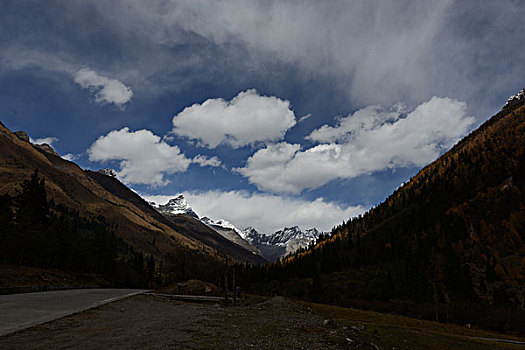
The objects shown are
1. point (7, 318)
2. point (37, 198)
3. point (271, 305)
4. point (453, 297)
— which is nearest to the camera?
point (7, 318)

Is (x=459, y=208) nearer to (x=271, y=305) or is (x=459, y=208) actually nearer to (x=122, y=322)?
(x=271, y=305)

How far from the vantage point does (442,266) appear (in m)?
130

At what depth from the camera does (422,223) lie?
18500 cm

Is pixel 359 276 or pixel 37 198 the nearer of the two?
pixel 37 198

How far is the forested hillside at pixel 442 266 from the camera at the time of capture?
101062 mm

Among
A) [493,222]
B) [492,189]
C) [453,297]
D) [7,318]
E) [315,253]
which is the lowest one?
[453,297]

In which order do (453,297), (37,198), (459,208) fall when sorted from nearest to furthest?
(37,198) < (453,297) < (459,208)

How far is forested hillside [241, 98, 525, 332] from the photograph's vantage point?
101062 mm

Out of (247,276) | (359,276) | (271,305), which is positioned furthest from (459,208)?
(271,305)

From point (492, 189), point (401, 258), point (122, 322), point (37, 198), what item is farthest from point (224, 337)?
point (492, 189)

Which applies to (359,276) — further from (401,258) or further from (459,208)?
(459,208)

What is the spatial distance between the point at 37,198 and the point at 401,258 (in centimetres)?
14094

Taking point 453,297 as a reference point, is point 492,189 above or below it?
above

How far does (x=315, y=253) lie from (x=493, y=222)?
9540cm
